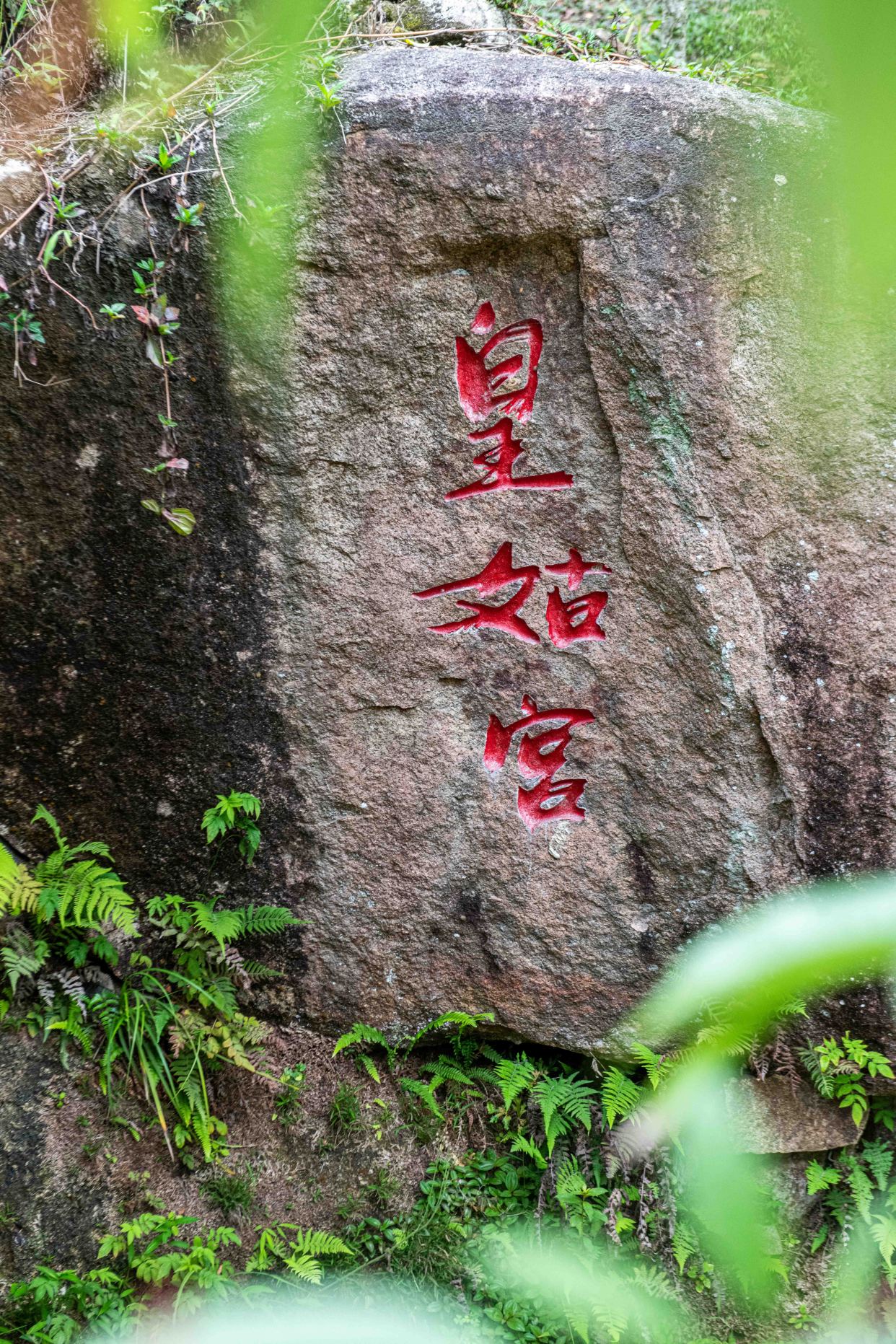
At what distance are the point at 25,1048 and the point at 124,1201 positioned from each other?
20.1 inches

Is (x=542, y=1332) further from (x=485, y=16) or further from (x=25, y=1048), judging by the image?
(x=485, y=16)

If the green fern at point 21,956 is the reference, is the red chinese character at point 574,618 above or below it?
above

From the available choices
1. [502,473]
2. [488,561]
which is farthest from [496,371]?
[488,561]

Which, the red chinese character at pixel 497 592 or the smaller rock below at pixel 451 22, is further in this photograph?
the smaller rock below at pixel 451 22

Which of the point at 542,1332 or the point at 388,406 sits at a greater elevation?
the point at 388,406

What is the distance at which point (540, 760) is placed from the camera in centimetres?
294

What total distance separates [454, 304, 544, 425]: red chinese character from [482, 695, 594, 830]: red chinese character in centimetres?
85

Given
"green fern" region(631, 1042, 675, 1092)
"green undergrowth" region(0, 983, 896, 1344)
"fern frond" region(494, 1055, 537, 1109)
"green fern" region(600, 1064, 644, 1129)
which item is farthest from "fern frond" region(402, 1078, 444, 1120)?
"green fern" region(631, 1042, 675, 1092)

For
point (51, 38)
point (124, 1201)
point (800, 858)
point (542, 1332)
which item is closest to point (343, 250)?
point (51, 38)

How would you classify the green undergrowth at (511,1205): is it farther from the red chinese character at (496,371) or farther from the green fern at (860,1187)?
the red chinese character at (496,371)

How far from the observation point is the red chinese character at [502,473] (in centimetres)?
279

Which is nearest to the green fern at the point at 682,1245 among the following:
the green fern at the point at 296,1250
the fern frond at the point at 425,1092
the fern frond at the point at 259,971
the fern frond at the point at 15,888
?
the fern frond at the point at 425,1092

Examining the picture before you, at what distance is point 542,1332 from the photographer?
2.73m

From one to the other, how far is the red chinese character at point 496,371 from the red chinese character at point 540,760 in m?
0.85
